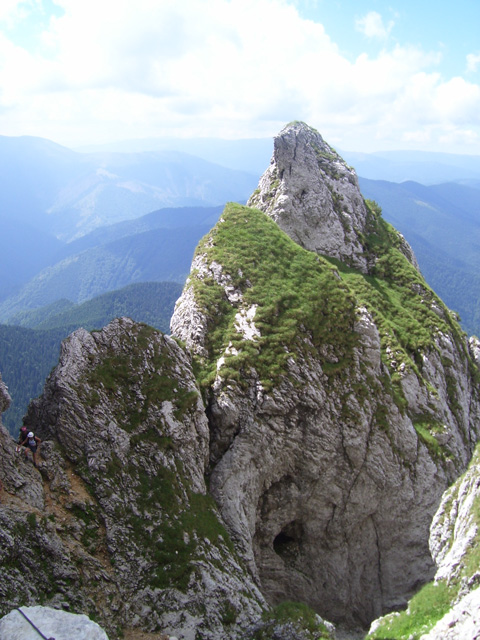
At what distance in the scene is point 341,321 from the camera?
37625mm

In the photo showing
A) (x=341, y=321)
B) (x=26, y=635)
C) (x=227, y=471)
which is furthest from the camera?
(x=341, y=321)

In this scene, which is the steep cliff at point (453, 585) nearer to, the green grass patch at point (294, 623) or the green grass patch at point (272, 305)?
the green grass patch at point (294, 623)

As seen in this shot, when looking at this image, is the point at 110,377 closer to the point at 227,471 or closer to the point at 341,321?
the point at 227,471

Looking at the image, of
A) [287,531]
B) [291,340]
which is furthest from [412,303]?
[287,531]

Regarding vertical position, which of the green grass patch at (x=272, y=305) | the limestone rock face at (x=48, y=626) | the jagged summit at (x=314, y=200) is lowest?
the limestone rock face at (x=48, y=626)

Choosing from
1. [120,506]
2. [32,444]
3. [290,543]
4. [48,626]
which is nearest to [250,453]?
[290,543]

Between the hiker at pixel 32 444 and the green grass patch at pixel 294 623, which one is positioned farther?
the hiker at pixel 32 444

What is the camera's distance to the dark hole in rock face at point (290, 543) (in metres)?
35.1

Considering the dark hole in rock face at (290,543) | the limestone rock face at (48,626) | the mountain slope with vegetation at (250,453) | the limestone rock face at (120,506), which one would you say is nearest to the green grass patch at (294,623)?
the mountain slope with vegetation at (250,453)

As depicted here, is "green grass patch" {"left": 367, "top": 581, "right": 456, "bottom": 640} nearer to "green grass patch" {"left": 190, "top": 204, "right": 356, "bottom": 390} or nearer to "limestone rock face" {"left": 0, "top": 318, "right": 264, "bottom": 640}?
"limestone rock face" {"left": 0, "top": 318, "right": 264, "bottom": 640}

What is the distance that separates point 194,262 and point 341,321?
15.8m

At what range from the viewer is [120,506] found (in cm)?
2333

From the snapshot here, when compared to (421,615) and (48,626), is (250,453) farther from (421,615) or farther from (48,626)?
(48,626)

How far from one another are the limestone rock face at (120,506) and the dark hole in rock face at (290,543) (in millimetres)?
10290
